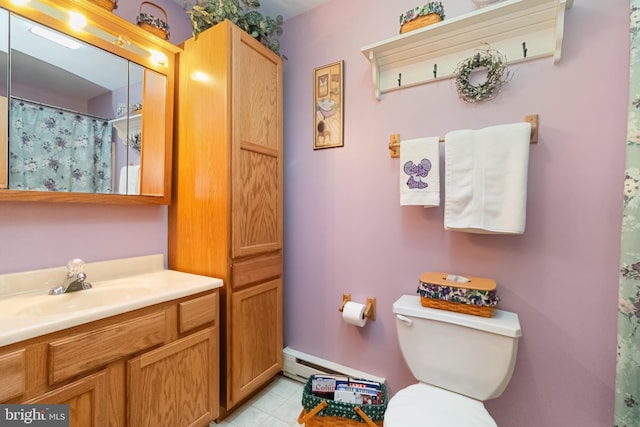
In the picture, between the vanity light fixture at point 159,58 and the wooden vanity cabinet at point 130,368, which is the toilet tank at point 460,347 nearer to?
the wooden vanity cabinet at point 130,368

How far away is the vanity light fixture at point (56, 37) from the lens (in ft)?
3.95

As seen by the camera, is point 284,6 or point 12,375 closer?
point 12,375

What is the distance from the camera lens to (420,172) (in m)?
1.39

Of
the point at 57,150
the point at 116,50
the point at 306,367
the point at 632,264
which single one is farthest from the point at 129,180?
the point at 632,264

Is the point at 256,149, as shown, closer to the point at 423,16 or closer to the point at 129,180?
the point at 129,180

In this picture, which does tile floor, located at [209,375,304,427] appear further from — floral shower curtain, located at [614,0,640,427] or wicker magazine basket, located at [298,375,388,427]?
floral shower curtain, located at [614,0,640,427]

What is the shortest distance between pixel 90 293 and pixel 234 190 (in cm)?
75

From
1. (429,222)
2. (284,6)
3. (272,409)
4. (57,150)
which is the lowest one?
(272,409)

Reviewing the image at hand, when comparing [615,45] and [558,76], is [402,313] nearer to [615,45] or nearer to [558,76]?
[558,76]

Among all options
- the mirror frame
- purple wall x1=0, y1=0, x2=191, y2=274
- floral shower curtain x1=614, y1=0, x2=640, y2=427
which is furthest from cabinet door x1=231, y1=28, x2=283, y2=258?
floral shower curtain x1=614, y1=0, x2=640, y2=427

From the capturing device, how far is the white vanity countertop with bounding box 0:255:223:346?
0.87 m

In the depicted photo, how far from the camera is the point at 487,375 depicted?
3.67 ft

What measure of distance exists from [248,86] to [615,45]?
5.29 ft

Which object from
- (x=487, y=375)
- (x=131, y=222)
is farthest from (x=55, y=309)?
(x=487, y=375)
